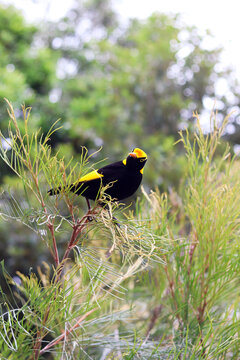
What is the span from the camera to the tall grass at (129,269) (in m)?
0.46

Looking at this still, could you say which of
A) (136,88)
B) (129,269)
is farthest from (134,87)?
(129,269)

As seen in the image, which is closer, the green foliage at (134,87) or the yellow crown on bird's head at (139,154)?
the yellow crown on bird's head at (139,154)

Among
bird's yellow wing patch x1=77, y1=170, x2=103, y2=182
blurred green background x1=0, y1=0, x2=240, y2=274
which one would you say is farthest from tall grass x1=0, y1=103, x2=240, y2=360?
blurred green background x1=0, y1=0, x2=240, y2=274

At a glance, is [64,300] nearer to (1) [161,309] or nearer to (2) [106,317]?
(2) [106,317]

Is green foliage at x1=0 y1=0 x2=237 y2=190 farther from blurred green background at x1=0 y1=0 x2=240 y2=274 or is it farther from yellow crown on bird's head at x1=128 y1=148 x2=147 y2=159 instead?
yellow crown on bird's head at x1=128 y1=148 x2=147 y2=159

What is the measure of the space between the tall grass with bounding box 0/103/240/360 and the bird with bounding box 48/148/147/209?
0.02 meters

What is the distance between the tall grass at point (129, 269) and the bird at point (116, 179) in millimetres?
20

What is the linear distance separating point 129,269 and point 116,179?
173 millimetres

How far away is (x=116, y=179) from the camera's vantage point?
50 cm

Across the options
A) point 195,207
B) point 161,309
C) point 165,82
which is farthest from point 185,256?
point 165,82

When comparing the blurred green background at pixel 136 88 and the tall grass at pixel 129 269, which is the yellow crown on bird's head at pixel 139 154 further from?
the blurred green background at pixel 136 88

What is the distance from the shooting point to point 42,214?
458 millimetres

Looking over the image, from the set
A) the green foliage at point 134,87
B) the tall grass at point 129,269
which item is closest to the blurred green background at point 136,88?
the green foliage at point 134,87

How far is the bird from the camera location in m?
0.48
